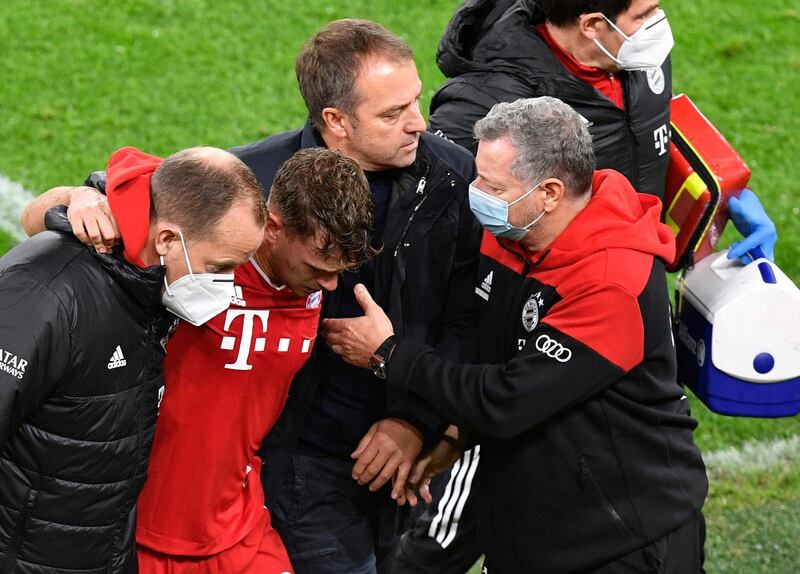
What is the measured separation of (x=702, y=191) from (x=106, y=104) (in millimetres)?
4779

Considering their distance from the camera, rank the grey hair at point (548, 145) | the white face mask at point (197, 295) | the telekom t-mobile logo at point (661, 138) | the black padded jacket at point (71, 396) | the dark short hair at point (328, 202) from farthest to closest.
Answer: the telekom t-mobile logo at point (661, 138) < the grey hair at point (548, 145) < the dark short hair at point (328, 202) < the white face mask at point (197, 295) < the black padded jacket at point (71, 396)

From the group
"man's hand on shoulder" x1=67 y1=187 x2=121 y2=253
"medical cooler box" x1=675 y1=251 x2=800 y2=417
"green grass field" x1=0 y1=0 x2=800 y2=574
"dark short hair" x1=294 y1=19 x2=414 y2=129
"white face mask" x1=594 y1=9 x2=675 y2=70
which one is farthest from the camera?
"green grass field" x1=0 y1=0 x2=800 y2=574

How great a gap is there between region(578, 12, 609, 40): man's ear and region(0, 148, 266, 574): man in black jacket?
1741 mm

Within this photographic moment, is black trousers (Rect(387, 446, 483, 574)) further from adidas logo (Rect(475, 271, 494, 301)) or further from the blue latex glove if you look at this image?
the blue latex glove

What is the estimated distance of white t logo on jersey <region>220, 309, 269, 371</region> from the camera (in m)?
3.63

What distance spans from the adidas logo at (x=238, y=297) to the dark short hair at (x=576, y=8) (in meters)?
1.68

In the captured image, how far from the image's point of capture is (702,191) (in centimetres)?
479

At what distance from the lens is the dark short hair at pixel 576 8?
181 inches

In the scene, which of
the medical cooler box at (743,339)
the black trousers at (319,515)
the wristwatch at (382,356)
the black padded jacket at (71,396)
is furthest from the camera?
the medical cooler box at (743,339)

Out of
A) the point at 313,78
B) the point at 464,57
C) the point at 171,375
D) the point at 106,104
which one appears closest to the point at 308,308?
the point at 171,375

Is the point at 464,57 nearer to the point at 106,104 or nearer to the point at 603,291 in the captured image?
the point at 603,291

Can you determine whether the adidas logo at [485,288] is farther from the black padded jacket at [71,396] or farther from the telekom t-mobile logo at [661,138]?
the telekom t-mobile logo at [661,138]

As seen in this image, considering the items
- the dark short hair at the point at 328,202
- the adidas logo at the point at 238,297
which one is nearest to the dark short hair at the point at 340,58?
the dark short hair at the point at 328,202

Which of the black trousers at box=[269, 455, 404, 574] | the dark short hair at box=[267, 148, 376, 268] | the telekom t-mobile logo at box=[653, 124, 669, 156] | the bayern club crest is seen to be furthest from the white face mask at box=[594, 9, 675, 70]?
the black trousers at box=[269, 455, 404, 574]
